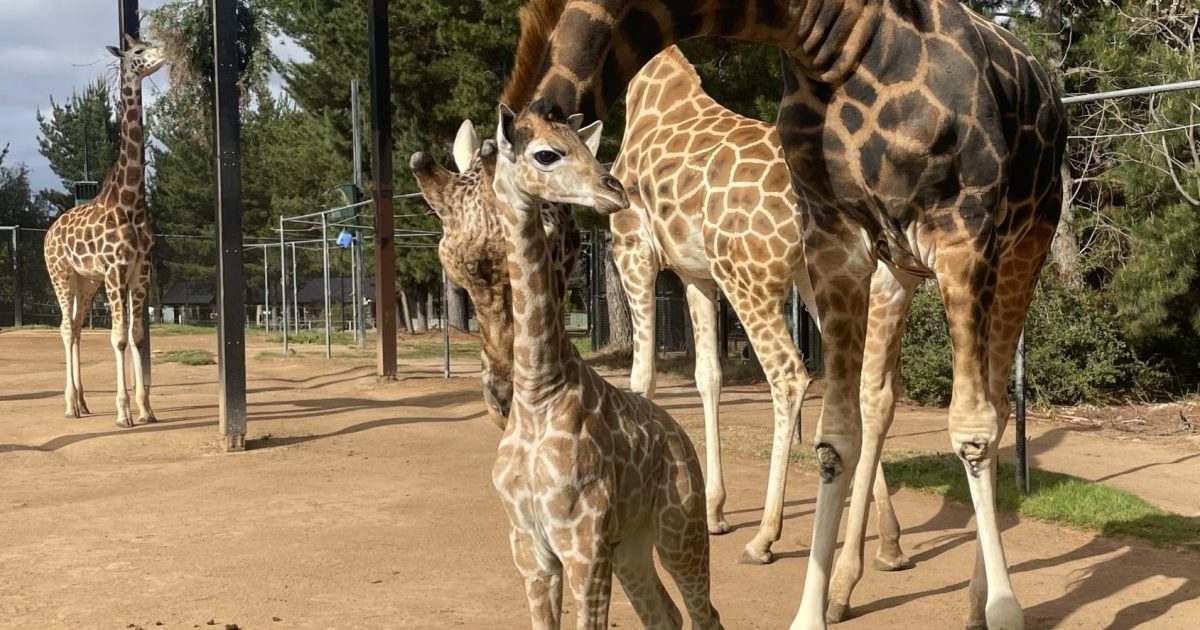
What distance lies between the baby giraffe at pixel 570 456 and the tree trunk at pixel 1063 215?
11401 mm

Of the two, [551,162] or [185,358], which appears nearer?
[551,162]

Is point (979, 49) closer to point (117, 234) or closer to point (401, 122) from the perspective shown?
point (117, 234)

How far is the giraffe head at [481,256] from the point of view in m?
3.25

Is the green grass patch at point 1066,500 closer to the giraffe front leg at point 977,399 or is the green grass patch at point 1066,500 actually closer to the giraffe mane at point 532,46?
the giraffe front leg at point 977,399

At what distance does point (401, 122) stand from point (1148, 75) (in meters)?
16.4

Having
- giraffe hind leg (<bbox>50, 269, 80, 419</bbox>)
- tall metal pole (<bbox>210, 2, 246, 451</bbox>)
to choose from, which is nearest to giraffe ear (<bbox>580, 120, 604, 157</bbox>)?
tall metal pole (<bbox>210, 2, 246, 451</bbox>)

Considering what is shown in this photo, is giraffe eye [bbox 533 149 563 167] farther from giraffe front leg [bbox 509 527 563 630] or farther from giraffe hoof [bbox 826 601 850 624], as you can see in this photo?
giraffe hoof [bbox 826 601 850 624]

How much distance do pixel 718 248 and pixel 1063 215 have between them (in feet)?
30.7

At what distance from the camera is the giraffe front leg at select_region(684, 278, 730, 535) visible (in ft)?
20.0

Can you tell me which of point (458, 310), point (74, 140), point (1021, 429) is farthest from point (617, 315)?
point (74, 140)

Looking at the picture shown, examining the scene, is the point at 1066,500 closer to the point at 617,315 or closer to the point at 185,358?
the point at 617,315

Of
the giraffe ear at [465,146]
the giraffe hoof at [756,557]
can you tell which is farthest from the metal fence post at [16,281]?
the giraffe ear at [465,146]

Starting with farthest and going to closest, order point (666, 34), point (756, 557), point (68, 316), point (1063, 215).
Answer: point (1063, 215), point (68, 316), point (756, 557), point (666, 34)

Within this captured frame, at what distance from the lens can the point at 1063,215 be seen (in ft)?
44.0
